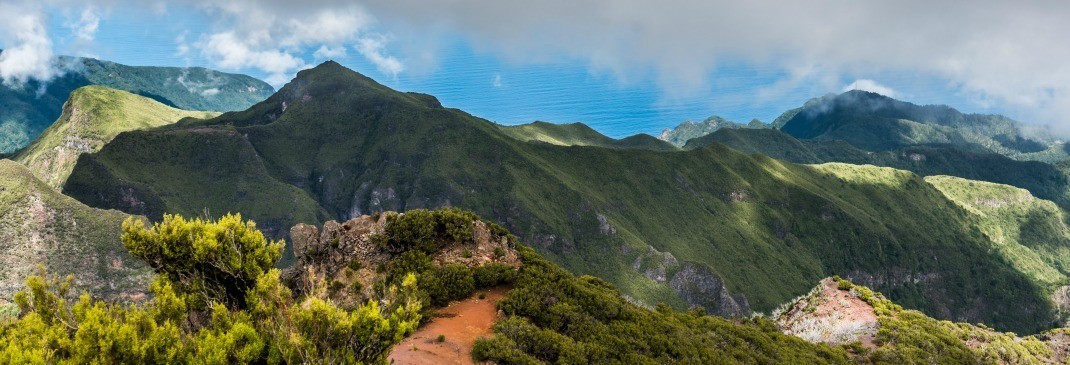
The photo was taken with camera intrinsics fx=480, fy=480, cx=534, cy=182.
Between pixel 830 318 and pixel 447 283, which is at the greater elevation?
pixel 447 283

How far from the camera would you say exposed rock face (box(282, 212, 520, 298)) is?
30484mm

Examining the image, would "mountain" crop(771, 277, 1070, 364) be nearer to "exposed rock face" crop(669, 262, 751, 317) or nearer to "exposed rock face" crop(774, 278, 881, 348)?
"exposed rock face" crop(774, 278, 881, 348)

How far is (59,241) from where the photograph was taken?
136125 millimetres

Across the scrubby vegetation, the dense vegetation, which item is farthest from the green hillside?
the scrubby vegetation

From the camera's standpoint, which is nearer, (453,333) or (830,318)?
(453,333)

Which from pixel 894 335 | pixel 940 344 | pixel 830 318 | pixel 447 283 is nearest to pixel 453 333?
pixel 447 283

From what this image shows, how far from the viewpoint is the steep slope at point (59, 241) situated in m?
131

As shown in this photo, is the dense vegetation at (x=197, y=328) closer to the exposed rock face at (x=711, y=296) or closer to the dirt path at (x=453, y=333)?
the dirt path at (x=453, y=333)

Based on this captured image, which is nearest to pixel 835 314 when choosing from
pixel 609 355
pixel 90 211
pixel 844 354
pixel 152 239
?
pixel 844 354

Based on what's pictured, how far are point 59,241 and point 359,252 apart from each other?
533 feet

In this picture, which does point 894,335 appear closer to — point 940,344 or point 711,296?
point 940,344

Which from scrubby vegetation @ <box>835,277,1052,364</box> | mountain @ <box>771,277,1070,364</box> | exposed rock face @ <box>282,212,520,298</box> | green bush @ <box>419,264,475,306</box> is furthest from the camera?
mountain @ <box>771,277,1070,364</box>

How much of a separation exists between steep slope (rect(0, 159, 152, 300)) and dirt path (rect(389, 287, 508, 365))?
152657 mm

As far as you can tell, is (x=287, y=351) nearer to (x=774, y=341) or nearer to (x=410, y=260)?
(x=410, y=260)
